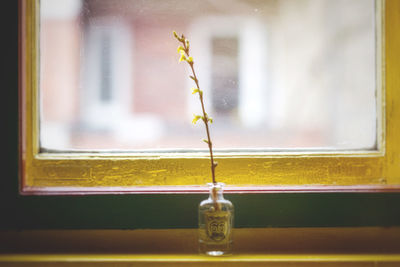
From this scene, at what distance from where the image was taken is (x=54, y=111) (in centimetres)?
135

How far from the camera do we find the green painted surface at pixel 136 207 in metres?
1.23

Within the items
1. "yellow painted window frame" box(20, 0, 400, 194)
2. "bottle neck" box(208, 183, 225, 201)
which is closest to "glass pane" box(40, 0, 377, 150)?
"yellow painted window frame" box(20, 0, 400, 194)

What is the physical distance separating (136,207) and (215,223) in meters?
0.23

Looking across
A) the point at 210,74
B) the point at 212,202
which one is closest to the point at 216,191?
the point at 212,202

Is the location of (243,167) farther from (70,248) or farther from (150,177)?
(70,248)

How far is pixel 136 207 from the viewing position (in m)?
1.24

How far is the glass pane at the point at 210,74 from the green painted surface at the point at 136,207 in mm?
112

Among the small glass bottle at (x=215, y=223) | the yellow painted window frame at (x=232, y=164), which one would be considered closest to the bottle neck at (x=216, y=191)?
the small glass bottle at (x=215, y=223)

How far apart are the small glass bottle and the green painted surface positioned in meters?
0.06

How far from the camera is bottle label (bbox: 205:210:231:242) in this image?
1.15m

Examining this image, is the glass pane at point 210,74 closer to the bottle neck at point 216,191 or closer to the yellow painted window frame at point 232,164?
the yellow painted window frame at point 232,164

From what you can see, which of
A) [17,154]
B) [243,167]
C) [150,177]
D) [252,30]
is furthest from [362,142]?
[17,154]

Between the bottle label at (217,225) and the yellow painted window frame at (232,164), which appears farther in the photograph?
the yellow painted window frame at (232,164)

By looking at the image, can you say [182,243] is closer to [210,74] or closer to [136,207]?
[136,207]
